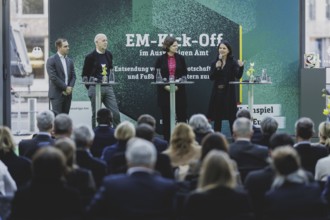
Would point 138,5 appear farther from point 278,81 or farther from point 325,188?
point 325,188

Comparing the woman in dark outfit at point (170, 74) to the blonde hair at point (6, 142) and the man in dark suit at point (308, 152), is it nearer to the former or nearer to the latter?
the man in dark suit at point (308, 152)

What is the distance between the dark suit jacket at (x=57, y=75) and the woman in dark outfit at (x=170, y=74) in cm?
128

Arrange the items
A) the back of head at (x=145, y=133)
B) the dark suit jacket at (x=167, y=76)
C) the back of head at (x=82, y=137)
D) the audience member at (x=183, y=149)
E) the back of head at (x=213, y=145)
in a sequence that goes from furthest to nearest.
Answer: the dark suit jacket at (x=167, y=76), the back of head at (x=145, y=133), the audience member at (x=183, y=149), the back of head at (x=82, y=137), the back of head at (x=213, y=145)

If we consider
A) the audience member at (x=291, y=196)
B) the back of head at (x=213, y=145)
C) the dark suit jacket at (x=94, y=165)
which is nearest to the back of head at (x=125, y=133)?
the dark suit jacket at (x=94, y=165)

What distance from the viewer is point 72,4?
12516mm

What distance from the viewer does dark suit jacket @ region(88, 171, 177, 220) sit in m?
4.68

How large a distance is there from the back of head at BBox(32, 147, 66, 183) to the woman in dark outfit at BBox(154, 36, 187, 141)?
22.0 ft

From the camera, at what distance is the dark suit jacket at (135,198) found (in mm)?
4680

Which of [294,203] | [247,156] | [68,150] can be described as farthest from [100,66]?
[294,203]

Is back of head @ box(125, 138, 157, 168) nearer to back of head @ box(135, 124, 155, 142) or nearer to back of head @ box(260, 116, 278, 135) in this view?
back of head @ box(135, 124, 155, 142)

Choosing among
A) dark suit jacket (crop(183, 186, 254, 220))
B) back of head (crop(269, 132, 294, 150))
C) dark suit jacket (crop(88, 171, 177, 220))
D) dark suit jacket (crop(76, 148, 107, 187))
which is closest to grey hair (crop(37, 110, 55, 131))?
dark suit jacket (crop(76, 148, 107, 187))

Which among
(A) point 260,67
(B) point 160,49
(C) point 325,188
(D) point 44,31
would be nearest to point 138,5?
(B) point 160,49

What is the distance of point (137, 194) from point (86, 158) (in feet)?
4.60

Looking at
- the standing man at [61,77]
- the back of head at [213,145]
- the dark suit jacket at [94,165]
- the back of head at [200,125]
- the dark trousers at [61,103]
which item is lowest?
the dark suit jacket at [94,165]
